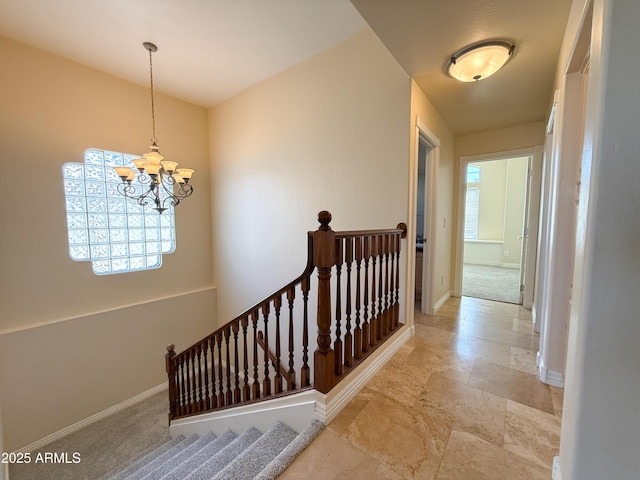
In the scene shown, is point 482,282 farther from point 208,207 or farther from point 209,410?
point 208,207

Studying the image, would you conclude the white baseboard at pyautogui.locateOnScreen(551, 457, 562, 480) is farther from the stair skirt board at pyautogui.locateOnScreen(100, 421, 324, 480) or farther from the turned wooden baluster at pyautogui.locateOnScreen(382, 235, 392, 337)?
the turned wooden baluster at pyautogui.locateOnScreen(382, 235, 392, 337)

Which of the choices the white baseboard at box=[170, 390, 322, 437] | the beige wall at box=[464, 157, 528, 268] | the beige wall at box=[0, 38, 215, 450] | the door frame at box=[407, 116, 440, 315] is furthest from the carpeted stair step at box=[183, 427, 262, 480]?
the beige wall at box=[464, 157, 528, 268]

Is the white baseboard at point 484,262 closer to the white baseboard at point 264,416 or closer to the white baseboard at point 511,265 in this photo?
the white baseboard at point 511,265

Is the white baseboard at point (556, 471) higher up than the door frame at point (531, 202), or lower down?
lower down

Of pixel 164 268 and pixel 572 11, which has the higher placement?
pixel 572 11

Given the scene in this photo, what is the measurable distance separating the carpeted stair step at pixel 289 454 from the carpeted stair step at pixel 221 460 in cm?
60

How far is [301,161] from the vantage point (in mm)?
2986

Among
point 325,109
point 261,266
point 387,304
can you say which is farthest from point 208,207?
point 387,304

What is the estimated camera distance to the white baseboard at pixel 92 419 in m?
2.83

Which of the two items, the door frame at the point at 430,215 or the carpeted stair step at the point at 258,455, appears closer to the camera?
the carpeted stair step at the point at 258,455

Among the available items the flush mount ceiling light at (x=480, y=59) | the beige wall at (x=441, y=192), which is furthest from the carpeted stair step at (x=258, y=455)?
the flush mount ceiling light at (x=480, y=59)

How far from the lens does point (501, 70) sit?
6.64 ft

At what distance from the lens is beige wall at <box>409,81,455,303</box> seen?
7.87 ft

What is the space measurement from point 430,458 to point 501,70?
2.68 m
